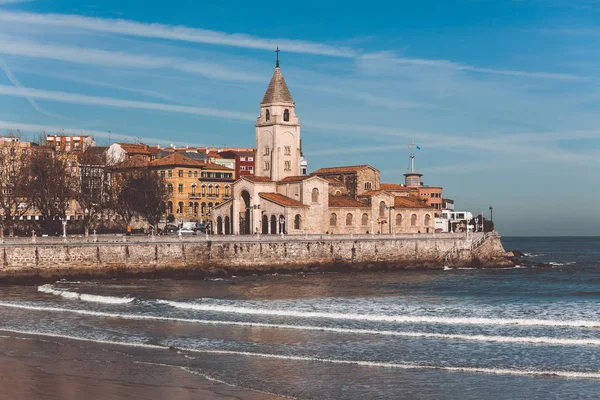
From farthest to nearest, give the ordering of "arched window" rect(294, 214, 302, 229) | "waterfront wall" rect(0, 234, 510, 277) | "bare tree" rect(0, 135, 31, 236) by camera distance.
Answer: "arched window" rect(294, 214, 302, 229) < "bare tree" rect(0, 135, 31, 236) < "waterfront wall" rect(0, 234, 510, 277)

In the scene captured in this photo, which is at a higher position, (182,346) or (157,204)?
(157,204)

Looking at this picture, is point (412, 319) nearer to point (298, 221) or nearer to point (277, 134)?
point (298, 221)

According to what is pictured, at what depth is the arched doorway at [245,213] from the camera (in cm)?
8594

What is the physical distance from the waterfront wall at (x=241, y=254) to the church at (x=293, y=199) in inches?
232

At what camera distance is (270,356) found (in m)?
29.8

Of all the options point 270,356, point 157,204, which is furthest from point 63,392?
point 157,204

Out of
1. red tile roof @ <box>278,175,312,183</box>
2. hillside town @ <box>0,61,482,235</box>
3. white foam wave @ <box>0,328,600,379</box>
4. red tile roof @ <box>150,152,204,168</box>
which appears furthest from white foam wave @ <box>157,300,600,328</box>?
red tile roof @ <box>150,152,204,168</box>

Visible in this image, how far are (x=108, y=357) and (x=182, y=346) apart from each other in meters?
3.14

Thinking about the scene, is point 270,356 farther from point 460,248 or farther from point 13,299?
point 460,248

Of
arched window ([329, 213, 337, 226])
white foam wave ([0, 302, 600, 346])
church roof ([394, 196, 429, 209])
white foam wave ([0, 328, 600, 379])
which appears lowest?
white foam wave ([0, 328, 600, 379])

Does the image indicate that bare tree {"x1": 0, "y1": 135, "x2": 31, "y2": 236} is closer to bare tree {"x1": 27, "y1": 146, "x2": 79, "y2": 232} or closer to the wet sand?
bare tree {"x1": 27, "y1": 146, "x2": 79, "y2": 232}

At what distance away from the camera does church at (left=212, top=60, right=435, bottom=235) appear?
83.0 metres

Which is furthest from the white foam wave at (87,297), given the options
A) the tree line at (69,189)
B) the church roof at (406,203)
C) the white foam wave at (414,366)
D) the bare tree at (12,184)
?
the church roof at (406,203)

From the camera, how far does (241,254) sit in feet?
231
